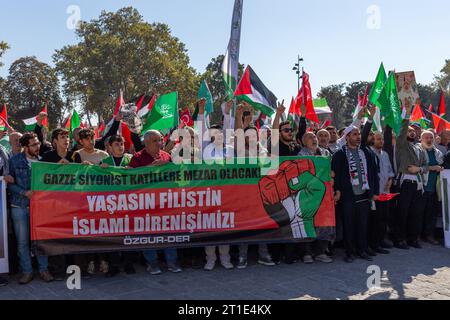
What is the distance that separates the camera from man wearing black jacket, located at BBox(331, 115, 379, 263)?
6430 mm

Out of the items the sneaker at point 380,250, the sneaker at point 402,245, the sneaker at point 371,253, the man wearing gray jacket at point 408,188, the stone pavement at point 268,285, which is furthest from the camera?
the man wearing gray jacket at point 408,188

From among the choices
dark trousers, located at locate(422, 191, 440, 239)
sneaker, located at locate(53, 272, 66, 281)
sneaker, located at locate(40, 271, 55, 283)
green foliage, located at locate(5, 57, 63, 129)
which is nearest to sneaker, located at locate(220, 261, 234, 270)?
sneaker, located at locate(53, 272, 66, 281)

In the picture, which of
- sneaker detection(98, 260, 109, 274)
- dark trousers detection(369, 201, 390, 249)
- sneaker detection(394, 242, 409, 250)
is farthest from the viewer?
sneaker detection(394, 242, 409, 250)

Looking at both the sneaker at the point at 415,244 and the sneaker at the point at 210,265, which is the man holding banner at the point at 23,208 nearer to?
the sneaker at the point at 210,265

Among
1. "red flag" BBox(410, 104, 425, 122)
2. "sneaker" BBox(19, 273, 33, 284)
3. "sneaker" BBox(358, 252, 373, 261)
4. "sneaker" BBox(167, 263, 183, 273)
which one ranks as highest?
"red flag" BBox(410, 104, 425, 122)

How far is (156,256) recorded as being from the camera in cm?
590

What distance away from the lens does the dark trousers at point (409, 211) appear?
286 inches

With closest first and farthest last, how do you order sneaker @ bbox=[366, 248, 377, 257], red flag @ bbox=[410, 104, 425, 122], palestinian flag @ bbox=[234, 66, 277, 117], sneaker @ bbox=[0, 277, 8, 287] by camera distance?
sneaker @ bbox=[0, 277, 8, 287]
sneaker @ bbox=[366, 248, 377, 257]
palestinian flag @ bbox=[234, 66, 277, 117]
red flag @ bbox=[410, 104, 425, 122]

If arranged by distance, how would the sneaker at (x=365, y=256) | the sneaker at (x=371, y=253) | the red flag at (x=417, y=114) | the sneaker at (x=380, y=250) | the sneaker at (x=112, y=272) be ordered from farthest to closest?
the red flag at (x=417, y=114), the sneaker at (x=380, y=250), the sneaker at (x=371, y=253), the sneaker at (x=365, y=256), the sneaker at (x=112, y=272)

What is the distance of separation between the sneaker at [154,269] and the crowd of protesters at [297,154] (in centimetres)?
1

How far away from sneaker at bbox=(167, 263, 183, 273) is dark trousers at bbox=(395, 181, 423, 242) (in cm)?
369

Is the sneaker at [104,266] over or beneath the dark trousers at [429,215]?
beneath

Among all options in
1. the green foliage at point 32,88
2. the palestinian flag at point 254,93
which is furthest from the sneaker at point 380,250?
the green foliage at point 32,88

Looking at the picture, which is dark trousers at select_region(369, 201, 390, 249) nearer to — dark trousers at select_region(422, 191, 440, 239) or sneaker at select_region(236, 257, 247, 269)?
dark trousers at select_region(422, 191, 440, 239)
